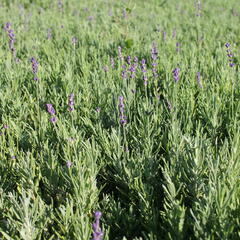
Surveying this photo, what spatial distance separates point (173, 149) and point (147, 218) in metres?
0.49

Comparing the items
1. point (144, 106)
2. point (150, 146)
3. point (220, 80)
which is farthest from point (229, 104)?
point (150, 146)

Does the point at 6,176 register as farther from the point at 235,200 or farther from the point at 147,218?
the point at 235,200

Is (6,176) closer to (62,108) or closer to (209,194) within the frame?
(62,108)

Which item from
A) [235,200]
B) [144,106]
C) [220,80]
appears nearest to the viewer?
[235,200]

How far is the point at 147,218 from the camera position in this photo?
1716 millimetres

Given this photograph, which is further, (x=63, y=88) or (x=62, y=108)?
(x=63, y=88)

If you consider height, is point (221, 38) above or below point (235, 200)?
above

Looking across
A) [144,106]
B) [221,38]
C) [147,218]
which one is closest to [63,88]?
[144,106]

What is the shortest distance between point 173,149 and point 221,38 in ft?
12.2

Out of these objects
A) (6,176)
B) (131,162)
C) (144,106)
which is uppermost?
(144,106)

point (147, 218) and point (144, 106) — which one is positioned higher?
point (144, 106)

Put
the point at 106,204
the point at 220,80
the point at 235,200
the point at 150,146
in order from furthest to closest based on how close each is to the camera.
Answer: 1. the point at 220,80
2. the point at 150,146
3. the point at 106,204
4. the point at 235,200

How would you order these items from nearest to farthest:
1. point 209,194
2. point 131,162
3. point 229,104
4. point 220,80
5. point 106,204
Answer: point 209,194 → point 106,204 → point 131,162 → point 229,104 → point 220,80

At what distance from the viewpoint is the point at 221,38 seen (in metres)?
5.18
